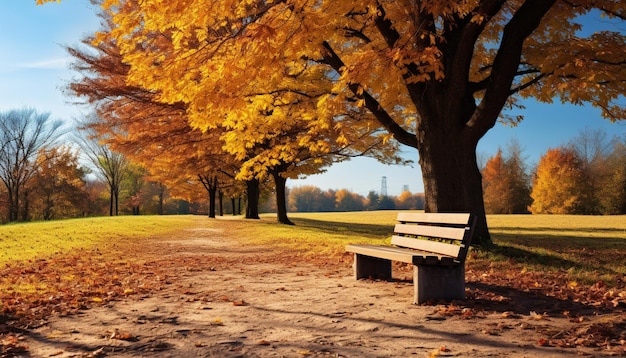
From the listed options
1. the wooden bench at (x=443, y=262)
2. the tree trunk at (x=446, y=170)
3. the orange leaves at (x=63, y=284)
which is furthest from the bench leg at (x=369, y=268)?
the orange leaves at (x=63, y=284)

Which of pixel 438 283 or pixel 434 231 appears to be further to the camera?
pixel 434 231

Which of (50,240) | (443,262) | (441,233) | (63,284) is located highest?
(441,233)

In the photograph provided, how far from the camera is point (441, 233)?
6113 mm

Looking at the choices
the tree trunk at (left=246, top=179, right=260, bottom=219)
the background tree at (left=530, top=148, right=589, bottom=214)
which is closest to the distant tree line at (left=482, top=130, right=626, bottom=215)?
the background tree at (left=530, top=148, right=589, bottom=214)

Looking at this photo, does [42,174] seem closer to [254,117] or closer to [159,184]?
[159,184]

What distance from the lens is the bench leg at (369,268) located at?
7434 mm

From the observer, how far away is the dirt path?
3.92m

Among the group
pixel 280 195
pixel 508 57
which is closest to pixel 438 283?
pixel 508 57

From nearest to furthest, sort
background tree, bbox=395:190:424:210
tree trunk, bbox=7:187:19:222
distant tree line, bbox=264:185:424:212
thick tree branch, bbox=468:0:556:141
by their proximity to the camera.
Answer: thick tree branch, bbox=468:0:556:141, tree trunk, bbox=7:187:19:222, background tree, bbox=395:190:424:210, distant tree line, bbox=264:185:424:212

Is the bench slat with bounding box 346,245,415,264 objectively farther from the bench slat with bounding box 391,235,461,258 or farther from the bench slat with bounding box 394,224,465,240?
the bench slat with bounding box 394,224,465,240

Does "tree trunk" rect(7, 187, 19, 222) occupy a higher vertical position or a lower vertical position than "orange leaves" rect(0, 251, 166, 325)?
higher

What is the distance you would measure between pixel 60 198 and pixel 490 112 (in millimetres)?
47807

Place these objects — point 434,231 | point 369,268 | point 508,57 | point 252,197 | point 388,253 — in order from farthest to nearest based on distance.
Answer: point 252,197, point 508,57, point 369,268, point 434,231, point 388,253

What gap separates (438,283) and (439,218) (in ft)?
3.48
